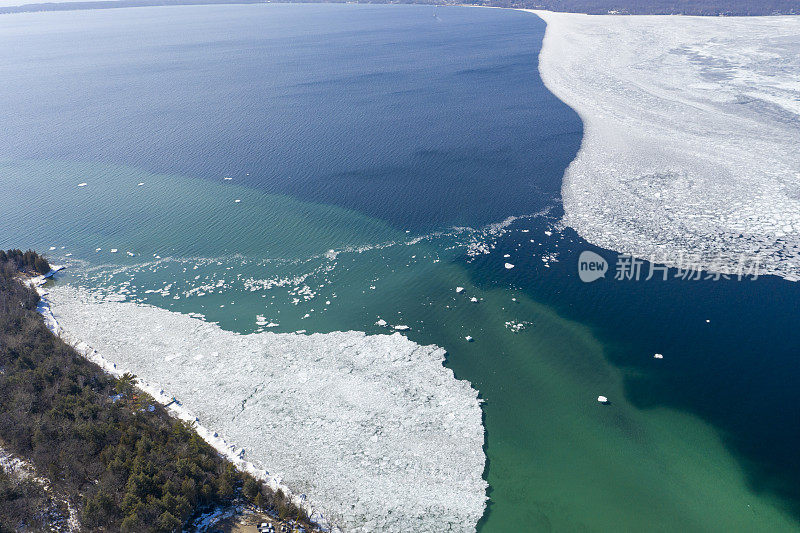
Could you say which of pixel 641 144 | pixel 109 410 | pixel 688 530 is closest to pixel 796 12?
pixel 641 144

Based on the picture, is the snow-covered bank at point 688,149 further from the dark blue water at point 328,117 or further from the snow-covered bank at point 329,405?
the snow-covered bank at point 329,405

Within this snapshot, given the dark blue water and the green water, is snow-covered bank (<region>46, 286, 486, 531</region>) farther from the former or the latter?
the dark blue water

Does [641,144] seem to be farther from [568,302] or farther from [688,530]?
[688,530]

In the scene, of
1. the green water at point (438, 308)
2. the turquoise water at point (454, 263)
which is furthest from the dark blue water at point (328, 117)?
the green water at point (438, 308)

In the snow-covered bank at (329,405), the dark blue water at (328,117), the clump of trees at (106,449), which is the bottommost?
the snow-covered bank at (329,405)

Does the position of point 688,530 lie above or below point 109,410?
below

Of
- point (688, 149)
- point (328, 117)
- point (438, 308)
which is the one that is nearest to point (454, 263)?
point (438, 308)
